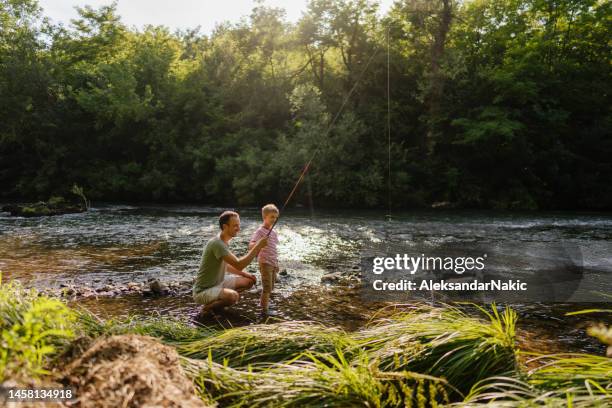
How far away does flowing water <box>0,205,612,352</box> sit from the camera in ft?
20.3

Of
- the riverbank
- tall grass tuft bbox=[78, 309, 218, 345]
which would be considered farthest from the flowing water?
the riverbank

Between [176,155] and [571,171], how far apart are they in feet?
81.8

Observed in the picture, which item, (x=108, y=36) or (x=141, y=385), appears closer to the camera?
(x=141, y=385)

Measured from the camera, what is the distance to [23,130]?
3164 centimetres

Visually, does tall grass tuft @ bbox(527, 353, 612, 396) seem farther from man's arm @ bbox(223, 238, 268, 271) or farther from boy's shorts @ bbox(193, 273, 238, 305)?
boy's shorts @ bbox(193, 273, 238, 305)

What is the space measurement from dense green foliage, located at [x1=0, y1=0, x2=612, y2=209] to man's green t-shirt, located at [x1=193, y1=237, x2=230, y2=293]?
17.7 meters

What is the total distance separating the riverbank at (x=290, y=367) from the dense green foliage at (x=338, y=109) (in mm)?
20104

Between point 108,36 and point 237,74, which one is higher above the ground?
point 108,36

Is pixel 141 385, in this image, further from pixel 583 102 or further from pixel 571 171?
pixel 583 102

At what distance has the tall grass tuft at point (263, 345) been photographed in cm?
332

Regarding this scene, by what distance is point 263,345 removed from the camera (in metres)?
3.42

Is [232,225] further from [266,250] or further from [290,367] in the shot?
[290,367]

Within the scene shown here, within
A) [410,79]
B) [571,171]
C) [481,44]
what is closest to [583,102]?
[571,171]

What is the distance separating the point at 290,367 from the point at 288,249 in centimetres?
853
